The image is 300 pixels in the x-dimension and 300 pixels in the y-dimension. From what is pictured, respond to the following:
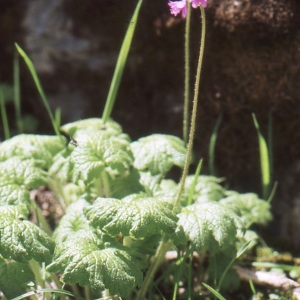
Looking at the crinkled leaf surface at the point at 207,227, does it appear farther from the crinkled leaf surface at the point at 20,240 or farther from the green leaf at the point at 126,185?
the crinkled leaf surface at the point at 20,240

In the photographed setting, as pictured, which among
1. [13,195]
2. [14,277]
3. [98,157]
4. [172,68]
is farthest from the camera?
[172,68]

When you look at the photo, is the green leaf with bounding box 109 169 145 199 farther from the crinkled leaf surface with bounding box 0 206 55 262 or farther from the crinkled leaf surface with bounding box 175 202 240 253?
the crinkled leaf surface with bounding box 0 206 55 262

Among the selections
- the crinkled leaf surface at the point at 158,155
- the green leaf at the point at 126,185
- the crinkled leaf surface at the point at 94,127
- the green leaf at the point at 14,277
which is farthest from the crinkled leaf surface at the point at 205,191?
the green leaf at the point at 14,277

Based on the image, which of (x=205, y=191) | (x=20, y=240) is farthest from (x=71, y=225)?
(x=205, y=191)

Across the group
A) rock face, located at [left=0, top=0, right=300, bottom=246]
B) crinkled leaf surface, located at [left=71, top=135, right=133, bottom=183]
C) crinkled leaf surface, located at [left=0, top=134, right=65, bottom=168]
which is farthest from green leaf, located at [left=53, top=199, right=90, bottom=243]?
rock face, located at [left=0, top=0, right=300, bottom=246]

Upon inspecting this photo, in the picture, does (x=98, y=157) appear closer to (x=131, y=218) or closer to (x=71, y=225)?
(x=71, y=225)

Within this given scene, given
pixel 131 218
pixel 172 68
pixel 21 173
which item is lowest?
pixel 131 218

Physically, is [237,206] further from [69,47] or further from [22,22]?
[22,22]

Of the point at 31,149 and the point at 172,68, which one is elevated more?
the point at 172,68
